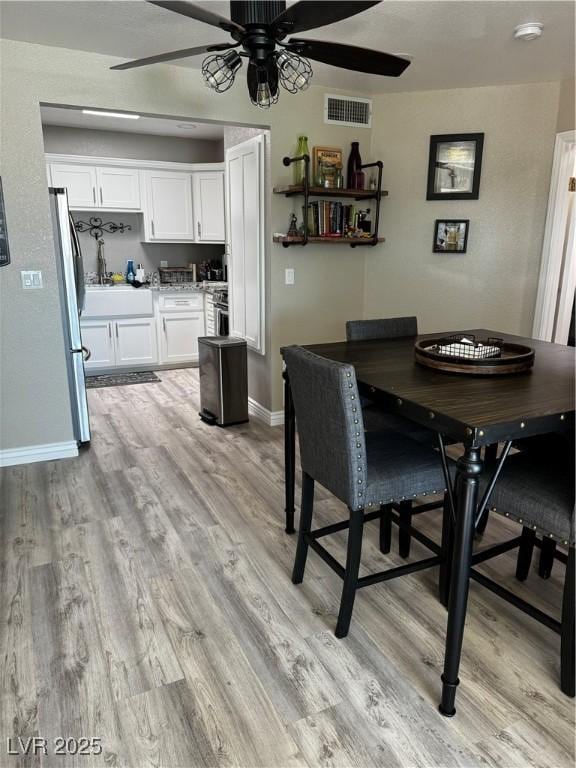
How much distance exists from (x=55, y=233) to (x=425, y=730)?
129 inches

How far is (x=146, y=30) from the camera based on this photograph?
9.09 feet

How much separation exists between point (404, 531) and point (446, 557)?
0.30m

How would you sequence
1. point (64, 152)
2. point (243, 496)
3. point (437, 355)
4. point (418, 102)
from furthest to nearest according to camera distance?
point (64, 152) → point (418, 102) → point (243, 496) → point (437, 355)

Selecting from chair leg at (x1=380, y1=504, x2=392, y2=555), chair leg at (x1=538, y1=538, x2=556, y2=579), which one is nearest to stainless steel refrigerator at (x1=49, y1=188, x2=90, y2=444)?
chair leg at (x1=380, y1=504, x2=392, y2=555)

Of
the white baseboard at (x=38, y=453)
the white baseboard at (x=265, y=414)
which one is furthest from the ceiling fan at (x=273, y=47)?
the white baseboard at (x=265, y=414)

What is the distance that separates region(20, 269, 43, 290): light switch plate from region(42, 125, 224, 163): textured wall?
3.15m

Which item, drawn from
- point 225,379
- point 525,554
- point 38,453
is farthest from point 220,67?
point 38,453

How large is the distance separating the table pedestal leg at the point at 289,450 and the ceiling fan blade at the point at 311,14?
1.35m

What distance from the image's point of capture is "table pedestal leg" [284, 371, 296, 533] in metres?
2.49

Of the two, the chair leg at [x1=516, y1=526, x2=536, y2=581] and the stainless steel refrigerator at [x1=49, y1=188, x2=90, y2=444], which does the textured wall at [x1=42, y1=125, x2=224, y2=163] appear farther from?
the chair leg at [x1=516, y1=526, x2=536, y2=581]

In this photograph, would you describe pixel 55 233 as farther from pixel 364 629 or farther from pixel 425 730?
pixel 425 730

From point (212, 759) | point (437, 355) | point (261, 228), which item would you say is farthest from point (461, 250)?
point (212, 759)

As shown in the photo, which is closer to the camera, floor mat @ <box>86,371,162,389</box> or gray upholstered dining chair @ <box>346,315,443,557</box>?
gray upholstered dining chair @ <box>346,315,443,557</box>

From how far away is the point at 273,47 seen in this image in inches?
74.0
